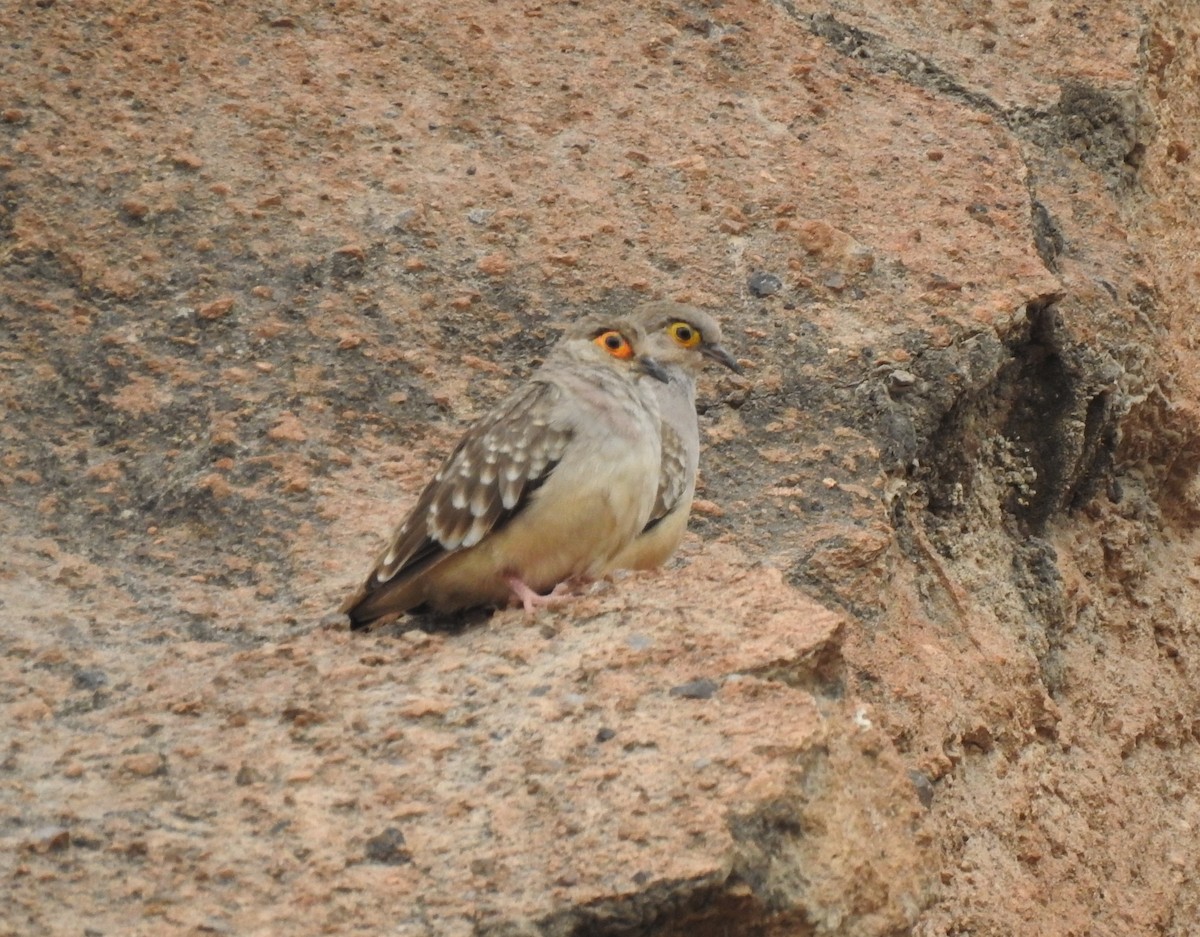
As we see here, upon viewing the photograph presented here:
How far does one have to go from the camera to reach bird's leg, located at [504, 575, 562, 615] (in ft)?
16.6

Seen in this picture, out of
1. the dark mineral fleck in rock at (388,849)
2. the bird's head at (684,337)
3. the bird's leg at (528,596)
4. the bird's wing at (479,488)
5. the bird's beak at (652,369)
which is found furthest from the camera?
the bird's head at (684,337)

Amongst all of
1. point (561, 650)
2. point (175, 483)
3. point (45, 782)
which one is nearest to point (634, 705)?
point (561, 650)

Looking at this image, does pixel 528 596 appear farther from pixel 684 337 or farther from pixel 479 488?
pixel 684 337

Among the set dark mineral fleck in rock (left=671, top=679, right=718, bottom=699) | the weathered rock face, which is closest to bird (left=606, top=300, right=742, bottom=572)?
the weathered rock face

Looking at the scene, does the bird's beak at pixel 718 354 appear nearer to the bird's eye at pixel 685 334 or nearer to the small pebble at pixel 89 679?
the bird's eye at pixel 685 334

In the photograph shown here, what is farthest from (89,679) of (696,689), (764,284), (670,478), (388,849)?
(764,284)

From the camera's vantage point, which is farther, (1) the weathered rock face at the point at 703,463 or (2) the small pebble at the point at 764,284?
(2) the small pebble at the point at 764,284

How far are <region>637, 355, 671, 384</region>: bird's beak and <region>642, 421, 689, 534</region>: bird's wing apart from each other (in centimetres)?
20

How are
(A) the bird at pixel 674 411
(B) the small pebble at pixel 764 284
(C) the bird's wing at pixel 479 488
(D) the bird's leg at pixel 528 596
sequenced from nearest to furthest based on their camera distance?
(D) the bird's leg at pixel 528 596 → (C) the bird's wing at pixel 479 488 → (A) the bird at pixel 674 411 → (B) the small pebble at pixel 764 284

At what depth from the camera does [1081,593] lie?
22.8ft

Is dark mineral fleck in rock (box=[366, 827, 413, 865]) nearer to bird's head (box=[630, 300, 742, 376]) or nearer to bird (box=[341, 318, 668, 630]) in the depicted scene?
bird (box=[341, 318, 668, 630])

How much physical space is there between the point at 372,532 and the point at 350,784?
5.69ft

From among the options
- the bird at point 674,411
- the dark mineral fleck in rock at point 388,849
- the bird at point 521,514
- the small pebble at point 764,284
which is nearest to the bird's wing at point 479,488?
the bird at point 521,514

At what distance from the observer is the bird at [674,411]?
5.71 m
